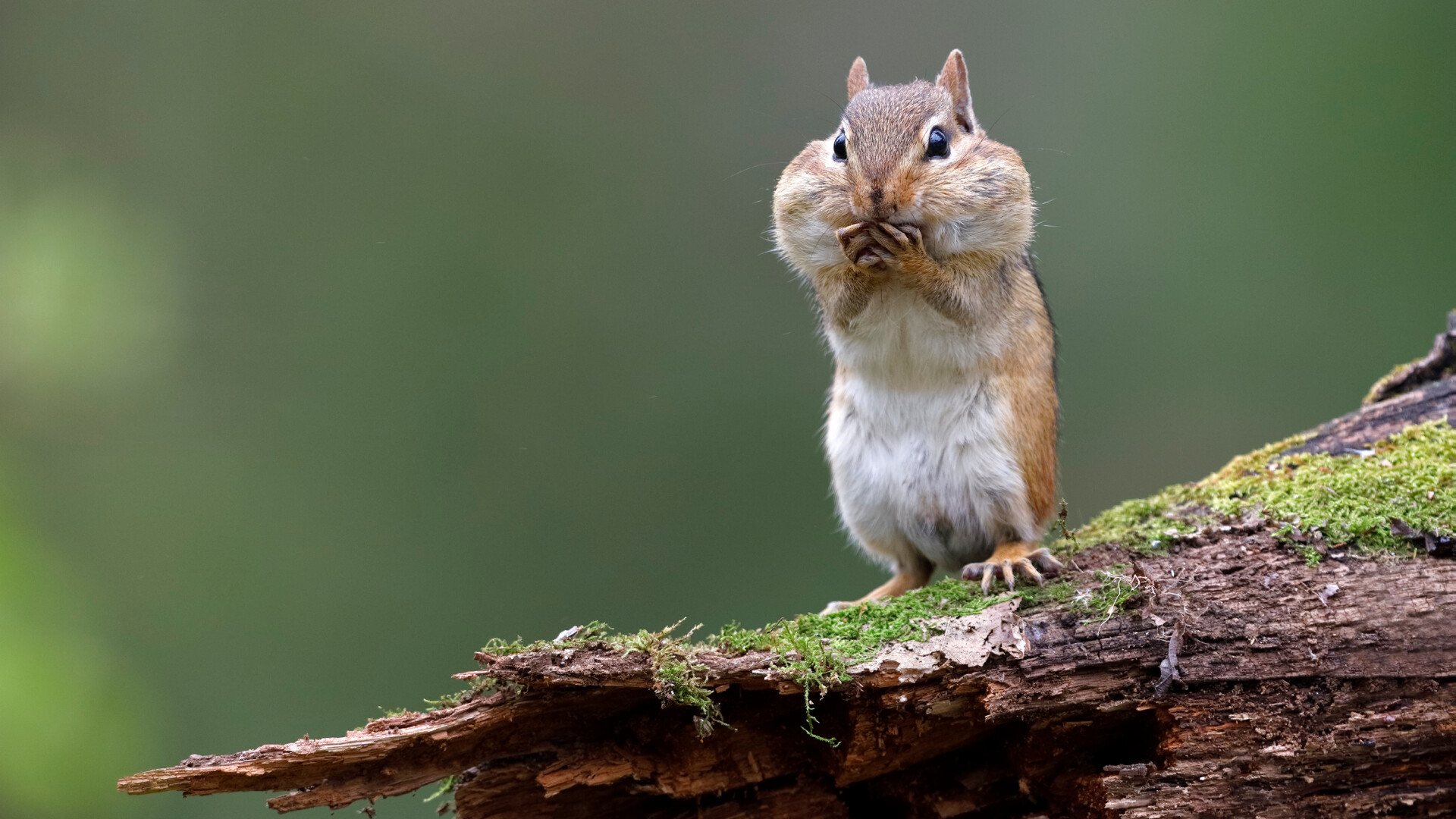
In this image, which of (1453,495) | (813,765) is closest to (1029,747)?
(813,765)

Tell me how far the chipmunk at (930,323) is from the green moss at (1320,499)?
294 mm

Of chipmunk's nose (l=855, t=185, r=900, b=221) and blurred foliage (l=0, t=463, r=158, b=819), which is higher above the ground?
chipmunk's nose (l=855, t=185, r=900, b=221)

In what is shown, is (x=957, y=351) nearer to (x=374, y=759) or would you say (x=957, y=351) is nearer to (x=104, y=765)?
(x=374, y=759)

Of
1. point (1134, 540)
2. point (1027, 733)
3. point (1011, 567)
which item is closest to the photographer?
point (1027, 733)

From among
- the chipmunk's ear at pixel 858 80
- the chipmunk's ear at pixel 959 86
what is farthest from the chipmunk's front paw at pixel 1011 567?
the chipmunk's ear at pixel 858 80

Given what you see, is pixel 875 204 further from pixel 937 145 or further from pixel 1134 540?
pixel 1134 540

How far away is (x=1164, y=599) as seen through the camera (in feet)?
7.46

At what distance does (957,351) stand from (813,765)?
1251mm

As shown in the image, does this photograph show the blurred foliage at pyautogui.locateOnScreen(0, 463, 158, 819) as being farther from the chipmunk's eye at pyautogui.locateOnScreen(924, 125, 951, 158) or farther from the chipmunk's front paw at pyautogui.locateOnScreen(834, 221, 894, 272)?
the chipmunk's eye at pyautogui.locateOnScreen(924, 125, 951, 158)

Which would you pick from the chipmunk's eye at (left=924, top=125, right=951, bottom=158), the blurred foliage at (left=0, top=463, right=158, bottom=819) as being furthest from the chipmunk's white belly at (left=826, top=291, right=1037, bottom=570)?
the blurred foliage at (left=0, top=463, right=158, bottom=819)

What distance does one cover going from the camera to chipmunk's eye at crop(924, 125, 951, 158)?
2.96m

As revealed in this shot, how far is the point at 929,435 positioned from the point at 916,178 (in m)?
0.70

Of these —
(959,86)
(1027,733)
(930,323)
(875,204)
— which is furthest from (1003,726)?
(959,86)

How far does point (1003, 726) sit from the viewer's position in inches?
85.4
